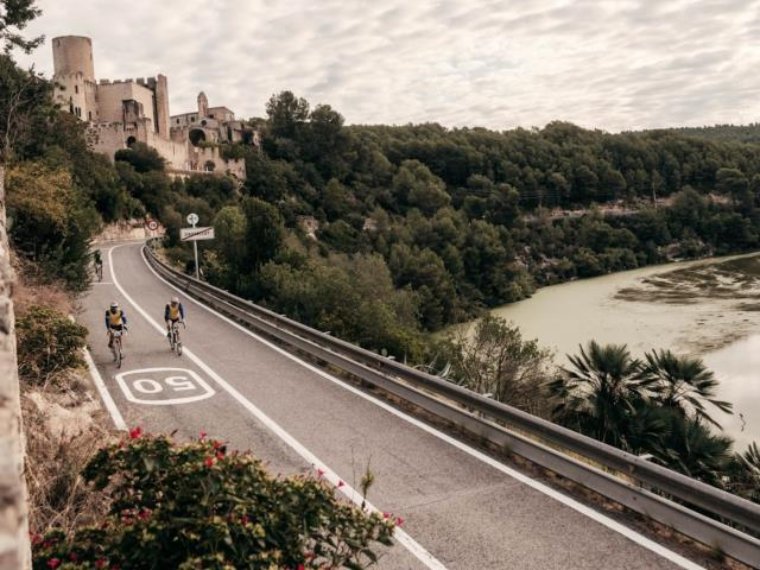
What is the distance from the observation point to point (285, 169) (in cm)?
9844

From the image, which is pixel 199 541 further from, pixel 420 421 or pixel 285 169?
pixel 285 169

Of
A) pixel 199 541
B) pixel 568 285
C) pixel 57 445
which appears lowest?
pixel 568 285

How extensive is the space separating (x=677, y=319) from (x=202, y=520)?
5171 centimetres

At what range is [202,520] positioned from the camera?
3.36m

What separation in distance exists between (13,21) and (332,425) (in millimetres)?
29984

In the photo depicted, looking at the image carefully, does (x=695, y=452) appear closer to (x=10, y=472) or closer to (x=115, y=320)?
(x=115, y=320)

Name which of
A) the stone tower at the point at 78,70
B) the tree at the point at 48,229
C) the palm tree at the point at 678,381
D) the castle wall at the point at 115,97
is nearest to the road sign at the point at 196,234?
the tree at the point at 48,229

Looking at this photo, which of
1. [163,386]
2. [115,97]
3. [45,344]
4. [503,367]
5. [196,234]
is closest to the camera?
[45,344]

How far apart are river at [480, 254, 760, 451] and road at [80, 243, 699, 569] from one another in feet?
51.5

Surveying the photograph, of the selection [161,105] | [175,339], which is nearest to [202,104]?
[161,105]

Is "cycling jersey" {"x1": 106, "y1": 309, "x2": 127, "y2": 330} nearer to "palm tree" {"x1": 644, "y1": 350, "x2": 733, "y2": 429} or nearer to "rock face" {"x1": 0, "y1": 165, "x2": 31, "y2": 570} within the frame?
"palm tree" {"x1": 644, "y1": 350, "x2": 733, "y2": 429}

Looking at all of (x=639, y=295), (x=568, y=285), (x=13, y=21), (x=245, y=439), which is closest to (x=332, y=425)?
(x=245, y=439)

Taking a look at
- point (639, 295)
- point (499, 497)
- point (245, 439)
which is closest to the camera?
point (499, 497)

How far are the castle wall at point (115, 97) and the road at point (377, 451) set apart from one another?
88.8m
